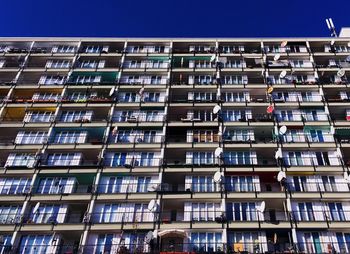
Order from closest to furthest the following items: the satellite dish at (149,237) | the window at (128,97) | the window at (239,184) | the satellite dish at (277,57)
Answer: the satellite dish at (149,237), the window at (239,184), the window at (128,97), the satellite dish at (277,57)

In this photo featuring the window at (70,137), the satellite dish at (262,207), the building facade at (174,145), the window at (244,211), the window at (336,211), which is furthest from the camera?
the window at (70,137)

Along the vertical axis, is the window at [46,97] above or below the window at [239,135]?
above

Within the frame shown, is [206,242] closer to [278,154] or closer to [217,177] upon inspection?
[217,177]

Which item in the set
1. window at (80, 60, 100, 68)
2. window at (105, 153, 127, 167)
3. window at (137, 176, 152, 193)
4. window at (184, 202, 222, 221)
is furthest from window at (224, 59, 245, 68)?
window at (184, 202, 222, 221)

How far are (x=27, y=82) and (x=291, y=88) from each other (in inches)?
1392

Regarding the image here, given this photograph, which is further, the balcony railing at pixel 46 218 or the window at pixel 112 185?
the window at pixel 112 185

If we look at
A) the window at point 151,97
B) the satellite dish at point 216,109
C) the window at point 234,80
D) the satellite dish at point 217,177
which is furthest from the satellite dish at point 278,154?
the window at point 151,97

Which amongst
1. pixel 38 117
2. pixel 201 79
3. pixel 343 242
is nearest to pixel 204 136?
pixel 201 79

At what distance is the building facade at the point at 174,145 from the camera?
3788cm

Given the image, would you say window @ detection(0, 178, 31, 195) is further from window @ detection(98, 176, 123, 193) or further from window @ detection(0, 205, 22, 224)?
window @ detection(98, 176, 123, 193)

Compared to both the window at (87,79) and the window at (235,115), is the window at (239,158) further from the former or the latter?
the window at (87,79)

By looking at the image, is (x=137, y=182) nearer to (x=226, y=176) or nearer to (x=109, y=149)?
(x=109, y=149)
